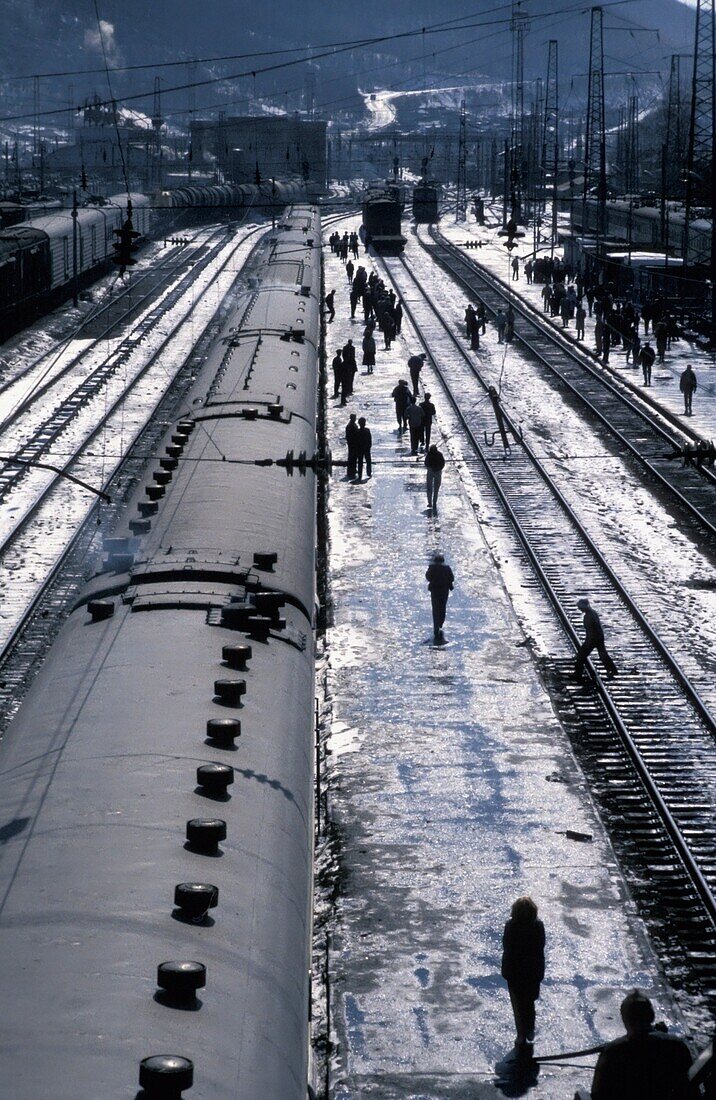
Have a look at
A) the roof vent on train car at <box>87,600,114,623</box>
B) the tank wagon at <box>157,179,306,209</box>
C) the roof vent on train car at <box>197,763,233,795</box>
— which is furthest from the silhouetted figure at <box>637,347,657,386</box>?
the tank wagon at <box>157,179,306,209</box>

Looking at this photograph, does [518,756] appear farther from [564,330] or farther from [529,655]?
[564,330]

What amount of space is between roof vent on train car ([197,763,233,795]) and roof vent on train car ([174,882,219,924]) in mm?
1047

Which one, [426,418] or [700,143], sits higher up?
[700,143]

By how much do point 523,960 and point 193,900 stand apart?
11.6ft

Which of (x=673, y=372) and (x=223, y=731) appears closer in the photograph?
(x=223, y=731)

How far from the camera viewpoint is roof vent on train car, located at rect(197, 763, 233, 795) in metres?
7.09

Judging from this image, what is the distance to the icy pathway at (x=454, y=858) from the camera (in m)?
9.20

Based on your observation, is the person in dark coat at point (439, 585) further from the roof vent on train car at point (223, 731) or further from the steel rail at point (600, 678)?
the roof vent on train car at point (223, 731)

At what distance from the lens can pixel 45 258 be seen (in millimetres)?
44344

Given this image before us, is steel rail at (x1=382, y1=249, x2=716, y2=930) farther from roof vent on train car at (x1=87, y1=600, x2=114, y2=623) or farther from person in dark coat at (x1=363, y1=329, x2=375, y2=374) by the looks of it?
person in dark coat at (x1=363, y1=329, x2=375, y2=374)

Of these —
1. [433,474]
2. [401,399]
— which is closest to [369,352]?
[401,399]

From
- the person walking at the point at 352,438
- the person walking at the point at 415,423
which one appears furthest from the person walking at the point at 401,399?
the person walking at the point at 352,438

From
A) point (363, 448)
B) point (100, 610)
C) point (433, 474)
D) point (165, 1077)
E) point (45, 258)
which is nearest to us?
point (165, 1077)

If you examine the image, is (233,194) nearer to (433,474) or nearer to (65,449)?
(65,449)
